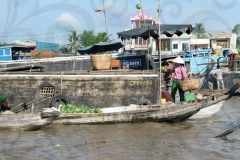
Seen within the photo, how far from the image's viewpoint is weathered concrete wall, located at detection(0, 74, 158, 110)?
10773mm

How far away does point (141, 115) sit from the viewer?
9.96 m

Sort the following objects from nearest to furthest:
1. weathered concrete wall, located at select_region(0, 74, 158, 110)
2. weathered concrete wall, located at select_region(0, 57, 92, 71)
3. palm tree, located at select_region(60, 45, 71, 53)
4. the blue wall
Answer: weathered concrete wall, located at select_region(0, 74, 158, 110) → weathered concrete wall, located at select_region(0, 57, 92, 71) → the blue wall → palm tree, located at select_region(60, 45, 71, 53)

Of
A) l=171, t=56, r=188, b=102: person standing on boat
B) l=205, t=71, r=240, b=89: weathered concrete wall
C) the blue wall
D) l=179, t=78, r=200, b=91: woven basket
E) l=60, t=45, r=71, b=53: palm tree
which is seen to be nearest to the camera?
l=179, t=78, r=200, b=91: woven basket

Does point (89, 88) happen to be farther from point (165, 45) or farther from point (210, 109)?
point (165, 45)

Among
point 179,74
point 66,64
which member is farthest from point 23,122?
point 66,64

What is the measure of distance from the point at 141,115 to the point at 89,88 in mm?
1856

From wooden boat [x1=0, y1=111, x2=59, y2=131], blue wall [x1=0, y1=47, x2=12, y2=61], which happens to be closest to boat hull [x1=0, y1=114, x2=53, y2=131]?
wooden boat [x1=0, y1=111, x2=59, y2=131]

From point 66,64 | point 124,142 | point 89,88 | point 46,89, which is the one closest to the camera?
point 124,142

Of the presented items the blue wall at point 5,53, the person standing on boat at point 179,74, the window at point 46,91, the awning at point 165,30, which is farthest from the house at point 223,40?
the window at point 46,91

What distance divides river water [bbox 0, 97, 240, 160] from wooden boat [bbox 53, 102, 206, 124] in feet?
0.50

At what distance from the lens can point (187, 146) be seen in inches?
310

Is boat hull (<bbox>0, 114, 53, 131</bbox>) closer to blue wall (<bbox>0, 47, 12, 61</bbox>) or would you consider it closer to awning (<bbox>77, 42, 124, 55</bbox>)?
awning (<bbox>77, 42, 124, 55</bbox>)

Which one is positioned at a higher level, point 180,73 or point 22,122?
point 180,73

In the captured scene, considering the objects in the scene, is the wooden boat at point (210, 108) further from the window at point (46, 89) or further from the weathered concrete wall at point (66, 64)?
the weathered concrete wall at point (66, 64)
